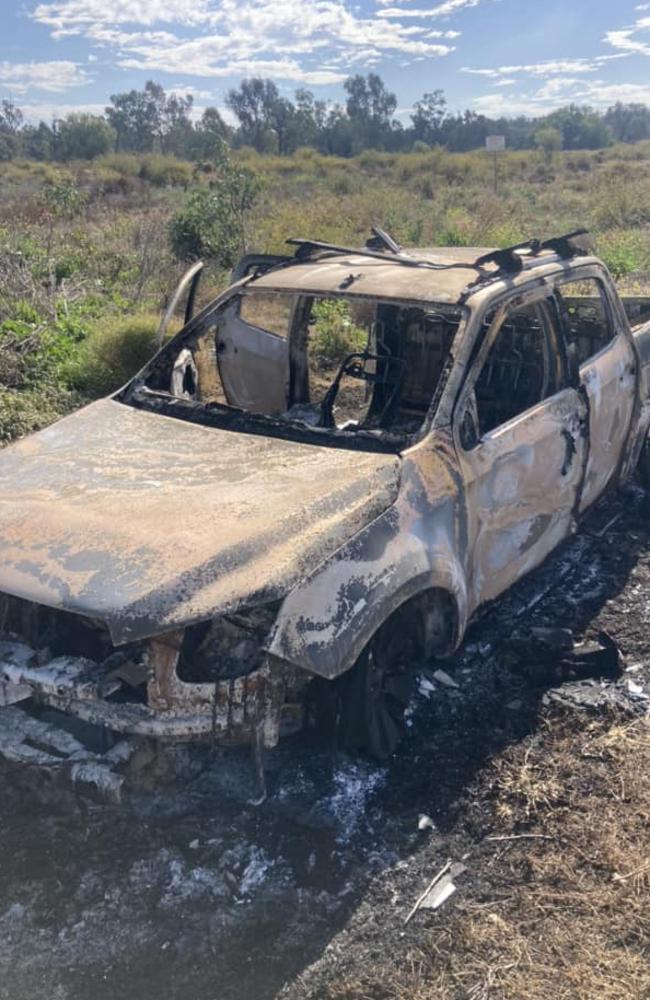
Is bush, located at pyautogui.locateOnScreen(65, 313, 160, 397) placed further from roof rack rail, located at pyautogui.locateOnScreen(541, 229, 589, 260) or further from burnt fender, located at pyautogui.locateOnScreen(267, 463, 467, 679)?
burnt fender, located at pyautogui.locateOnScreen(267, 463, 467, 679)

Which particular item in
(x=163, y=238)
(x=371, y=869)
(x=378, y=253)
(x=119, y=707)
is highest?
(x=163, y=238)

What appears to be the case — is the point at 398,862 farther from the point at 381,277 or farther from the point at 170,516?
the point at 381,277

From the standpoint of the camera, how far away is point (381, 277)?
4027 mm

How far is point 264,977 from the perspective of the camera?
8.15 feet

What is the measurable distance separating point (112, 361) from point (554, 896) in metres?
6.77

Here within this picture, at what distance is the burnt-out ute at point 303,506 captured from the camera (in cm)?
269

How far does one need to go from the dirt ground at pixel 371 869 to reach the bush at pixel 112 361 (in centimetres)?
544

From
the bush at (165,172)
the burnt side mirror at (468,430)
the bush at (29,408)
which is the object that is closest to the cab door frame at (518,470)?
the burnt side mirror at (468,430)

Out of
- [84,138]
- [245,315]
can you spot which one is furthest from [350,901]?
[84,138]

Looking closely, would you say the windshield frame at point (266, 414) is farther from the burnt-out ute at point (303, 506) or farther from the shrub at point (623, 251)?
the shrub at point (623, 251)

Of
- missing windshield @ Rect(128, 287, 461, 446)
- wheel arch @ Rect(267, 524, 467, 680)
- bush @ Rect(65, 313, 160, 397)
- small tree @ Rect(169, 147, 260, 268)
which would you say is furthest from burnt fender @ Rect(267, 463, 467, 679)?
small tree @ Rect(169, 147, 260, 268)

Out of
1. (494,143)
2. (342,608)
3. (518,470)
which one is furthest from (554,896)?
(494,143)

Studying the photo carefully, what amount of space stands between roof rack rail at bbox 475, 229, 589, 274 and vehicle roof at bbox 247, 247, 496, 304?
0.04 m

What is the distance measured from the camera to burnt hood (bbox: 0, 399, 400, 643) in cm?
260
